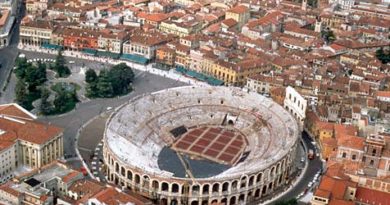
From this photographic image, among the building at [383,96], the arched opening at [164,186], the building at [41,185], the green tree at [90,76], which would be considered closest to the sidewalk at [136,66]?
the green tree at [90,76]

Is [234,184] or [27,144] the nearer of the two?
[234,184]

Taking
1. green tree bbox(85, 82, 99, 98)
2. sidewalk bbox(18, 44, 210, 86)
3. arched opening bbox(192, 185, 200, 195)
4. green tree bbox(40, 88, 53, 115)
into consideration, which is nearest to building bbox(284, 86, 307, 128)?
sidewalk bbox(18, 44, 210, 86)

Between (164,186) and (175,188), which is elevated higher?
(164,186)

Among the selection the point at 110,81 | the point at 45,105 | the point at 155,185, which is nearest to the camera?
the point at 155,185

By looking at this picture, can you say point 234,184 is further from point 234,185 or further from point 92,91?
point 92,91

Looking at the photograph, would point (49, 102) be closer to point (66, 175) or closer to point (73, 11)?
point (66, 175)

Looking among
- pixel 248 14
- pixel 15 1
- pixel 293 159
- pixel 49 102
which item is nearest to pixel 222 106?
pixel 293 159

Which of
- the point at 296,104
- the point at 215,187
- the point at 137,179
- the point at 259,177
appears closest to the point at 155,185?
the point at 137,179

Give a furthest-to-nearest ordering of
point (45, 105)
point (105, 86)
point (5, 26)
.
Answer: point (5, 26), point (105, 86), point (45, 105)
